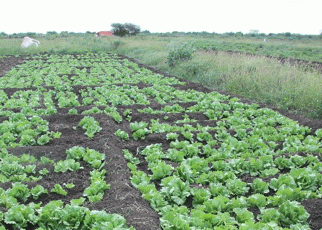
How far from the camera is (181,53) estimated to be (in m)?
17.8

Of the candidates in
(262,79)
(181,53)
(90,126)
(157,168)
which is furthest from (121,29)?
(157,168)

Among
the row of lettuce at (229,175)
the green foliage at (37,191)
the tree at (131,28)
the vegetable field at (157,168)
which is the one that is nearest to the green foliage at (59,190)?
the vegetable field at (157,168)

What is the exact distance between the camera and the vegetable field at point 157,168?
3.92m

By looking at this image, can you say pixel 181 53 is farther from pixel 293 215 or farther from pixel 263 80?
pixel 293 215

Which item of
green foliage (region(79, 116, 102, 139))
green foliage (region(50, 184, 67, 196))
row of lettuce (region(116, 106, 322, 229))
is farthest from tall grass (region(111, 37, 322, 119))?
green foliage (region(50, 184, 67, 196))

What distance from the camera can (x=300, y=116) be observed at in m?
8.93

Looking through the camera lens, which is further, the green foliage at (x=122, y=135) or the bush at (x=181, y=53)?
the bush at (x=181, y=53)

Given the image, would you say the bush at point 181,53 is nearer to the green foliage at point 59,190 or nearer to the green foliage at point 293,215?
the green foliage at point 59,190

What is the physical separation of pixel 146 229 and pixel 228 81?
33.5 ft

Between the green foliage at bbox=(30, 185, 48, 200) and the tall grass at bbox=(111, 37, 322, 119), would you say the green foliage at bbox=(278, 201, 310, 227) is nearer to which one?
the green foliage at bbox=(30, 185, 48, 200)

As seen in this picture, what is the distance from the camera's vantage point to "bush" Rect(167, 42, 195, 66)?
17.8 m

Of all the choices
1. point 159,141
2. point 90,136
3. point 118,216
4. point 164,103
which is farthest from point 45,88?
point 118,216

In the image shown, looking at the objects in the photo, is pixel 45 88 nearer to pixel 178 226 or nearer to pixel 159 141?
pixel 159 141

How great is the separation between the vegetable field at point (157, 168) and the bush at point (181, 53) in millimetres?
8446
